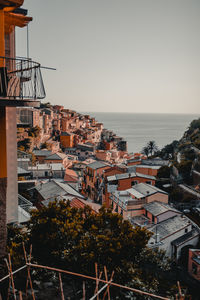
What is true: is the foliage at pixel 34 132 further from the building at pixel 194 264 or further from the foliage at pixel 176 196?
the building at pixel 194 264

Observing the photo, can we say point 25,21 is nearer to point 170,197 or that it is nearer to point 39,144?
point 170,197

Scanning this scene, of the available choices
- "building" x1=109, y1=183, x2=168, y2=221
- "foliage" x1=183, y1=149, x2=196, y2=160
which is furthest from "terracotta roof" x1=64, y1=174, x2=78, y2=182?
"foliage" x1=183, y1=149, x2=196, y2=160

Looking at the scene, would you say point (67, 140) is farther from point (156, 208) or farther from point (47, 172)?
point (156, 208)

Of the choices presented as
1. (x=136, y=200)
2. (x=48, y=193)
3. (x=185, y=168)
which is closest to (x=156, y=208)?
(x=136, y=200)

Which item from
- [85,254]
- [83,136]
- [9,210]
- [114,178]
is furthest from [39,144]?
[85,254]

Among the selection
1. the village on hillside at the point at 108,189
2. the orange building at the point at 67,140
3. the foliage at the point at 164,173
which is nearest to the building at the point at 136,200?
the village on hillside at the point at 108,189

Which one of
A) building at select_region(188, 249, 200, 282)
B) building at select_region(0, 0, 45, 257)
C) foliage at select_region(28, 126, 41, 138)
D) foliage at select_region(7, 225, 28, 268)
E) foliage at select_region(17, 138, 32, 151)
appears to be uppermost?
building at select_region(0, 0, 45, 257)

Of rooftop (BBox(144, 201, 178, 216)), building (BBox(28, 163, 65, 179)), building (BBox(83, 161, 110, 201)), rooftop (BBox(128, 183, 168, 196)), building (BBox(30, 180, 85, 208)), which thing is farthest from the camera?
building (BBox(83, 161, 110, 201))

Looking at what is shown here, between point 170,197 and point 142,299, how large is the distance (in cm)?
1813

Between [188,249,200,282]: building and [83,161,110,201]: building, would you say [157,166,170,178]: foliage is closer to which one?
[83,161,110,201]: building

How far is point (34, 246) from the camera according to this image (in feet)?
21.5

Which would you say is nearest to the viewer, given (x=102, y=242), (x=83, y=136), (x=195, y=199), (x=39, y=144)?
(x=102, y=242)

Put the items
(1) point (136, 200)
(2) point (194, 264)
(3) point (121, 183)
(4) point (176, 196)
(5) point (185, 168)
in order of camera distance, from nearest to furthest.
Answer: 1. (2) point (194, 264)
2. (1) point (136, 200)
3. (3) point (121, 183)
4. (4) point (176, 196)
5. (5) point (185, 168)

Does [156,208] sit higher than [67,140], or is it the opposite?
[156,208]
